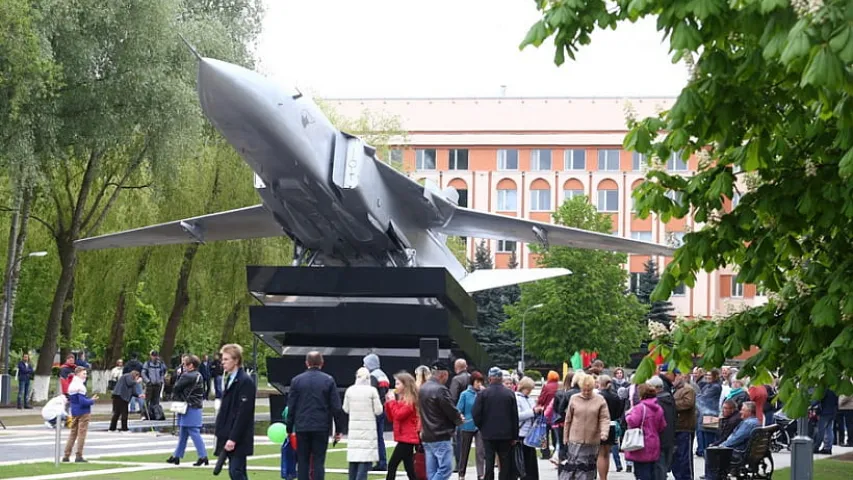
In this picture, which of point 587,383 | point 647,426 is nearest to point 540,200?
point 647,426

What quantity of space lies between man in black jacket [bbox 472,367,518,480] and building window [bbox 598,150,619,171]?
2670 inches

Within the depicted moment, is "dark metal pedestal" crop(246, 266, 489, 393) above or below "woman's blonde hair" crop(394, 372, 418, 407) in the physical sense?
above

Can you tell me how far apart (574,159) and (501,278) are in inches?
2100

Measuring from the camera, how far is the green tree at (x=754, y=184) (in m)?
6.96

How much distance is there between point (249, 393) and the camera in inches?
491

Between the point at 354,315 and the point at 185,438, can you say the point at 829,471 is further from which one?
A: the point at 185,438

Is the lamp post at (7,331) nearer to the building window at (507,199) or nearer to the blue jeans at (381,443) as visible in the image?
the blue jeans at (381,443)

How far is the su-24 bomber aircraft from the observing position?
20375mm

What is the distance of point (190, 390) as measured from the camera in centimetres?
1809

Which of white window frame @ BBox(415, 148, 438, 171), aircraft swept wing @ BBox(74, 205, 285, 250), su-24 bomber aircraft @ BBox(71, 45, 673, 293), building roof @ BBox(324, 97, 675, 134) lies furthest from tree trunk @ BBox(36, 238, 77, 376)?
white window frame @ BBox(415, 148, 438, 171)

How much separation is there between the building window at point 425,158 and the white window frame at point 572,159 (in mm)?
8439

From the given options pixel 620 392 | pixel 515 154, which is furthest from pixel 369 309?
pixel 515 154

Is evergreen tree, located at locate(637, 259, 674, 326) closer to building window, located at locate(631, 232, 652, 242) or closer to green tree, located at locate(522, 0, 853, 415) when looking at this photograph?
building window, located at locate(631, 232, 652, 242)

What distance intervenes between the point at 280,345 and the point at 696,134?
19524 mm
